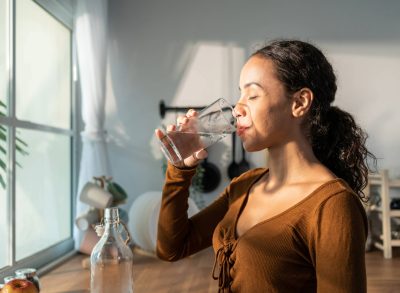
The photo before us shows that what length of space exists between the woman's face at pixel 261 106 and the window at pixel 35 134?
1663 mm

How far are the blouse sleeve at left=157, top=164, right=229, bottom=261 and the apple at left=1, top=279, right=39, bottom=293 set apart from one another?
664 mm

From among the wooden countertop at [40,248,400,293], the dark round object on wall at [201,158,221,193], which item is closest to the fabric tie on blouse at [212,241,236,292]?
the wooden countertop at [40,248,400,293]

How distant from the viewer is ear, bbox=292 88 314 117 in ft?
3.47

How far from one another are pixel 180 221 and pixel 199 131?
25 cm

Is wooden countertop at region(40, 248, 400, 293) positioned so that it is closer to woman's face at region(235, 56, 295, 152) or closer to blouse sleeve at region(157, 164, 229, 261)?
blouse sleeve at region(157, 164, 229, 261)

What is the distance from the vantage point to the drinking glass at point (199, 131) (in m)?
1.08

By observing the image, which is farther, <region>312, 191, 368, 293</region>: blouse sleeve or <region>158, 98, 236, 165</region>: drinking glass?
<region>158, 98, 236, 165</region>: drinking glass

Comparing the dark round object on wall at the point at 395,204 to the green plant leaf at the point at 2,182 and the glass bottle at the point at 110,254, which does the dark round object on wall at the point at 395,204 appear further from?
the glass bottle at the point at 110,254

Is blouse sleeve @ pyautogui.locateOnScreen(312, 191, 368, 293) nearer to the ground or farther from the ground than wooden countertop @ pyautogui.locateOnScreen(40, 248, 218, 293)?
farther from the ground

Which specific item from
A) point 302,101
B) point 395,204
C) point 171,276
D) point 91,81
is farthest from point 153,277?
point 395,204

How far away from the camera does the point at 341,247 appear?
2.82 feet

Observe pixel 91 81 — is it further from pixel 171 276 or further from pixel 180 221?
pixel 180 221

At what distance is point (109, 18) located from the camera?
3779 millimetres

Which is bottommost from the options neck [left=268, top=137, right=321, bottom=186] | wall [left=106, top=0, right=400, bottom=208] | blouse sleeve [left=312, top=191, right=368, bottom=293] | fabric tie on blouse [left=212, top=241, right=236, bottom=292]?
fabric tie on blouse [left=212, top=241, right=236, bottom=292]
